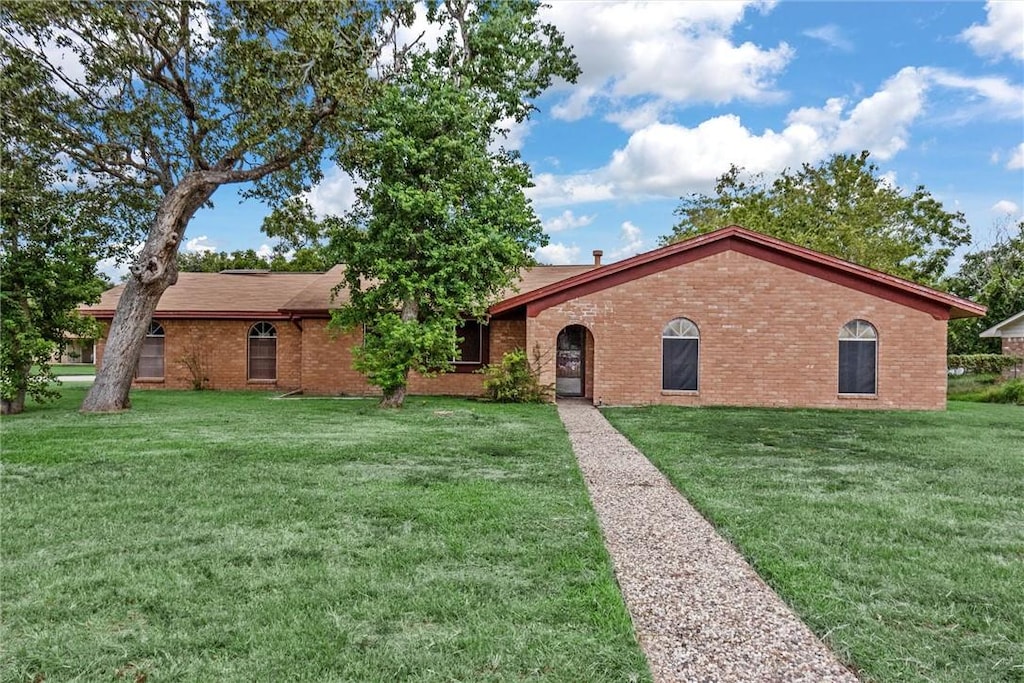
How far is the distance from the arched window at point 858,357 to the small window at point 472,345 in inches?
379

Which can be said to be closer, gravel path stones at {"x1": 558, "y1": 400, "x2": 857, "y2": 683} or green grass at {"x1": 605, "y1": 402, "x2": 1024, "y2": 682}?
gravel path stones at {"x1": 558, "y1": 400, "x2": 857, "y2": 683}

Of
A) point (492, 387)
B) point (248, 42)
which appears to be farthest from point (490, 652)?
point (248, 42)

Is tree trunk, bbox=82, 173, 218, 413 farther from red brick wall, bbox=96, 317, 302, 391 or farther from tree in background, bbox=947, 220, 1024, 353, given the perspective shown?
tree in background, bbox=947, 220, 1024, 353

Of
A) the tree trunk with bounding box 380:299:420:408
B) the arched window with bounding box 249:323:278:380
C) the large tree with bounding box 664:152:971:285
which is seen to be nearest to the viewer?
the tree trunk with bounding box 380:299:420:408

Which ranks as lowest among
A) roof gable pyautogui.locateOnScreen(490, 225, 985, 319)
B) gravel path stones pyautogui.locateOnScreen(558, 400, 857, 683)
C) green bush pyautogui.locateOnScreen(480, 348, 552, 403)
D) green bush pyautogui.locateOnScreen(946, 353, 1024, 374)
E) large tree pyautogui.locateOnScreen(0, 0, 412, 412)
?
gravel path stones pyautogui.locateOnScreen(558, 400, 857, 683)

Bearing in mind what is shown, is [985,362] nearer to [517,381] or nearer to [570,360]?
[570,360]

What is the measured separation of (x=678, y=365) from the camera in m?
15.8

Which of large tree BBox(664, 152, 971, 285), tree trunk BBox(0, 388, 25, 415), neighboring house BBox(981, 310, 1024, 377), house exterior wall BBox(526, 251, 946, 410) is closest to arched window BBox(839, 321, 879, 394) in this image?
house exterior wall BBox(526, 251, 946, 410)

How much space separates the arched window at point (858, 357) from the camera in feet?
50.4

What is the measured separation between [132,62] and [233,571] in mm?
13388

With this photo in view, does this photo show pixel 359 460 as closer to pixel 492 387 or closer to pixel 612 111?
pixel 492 387

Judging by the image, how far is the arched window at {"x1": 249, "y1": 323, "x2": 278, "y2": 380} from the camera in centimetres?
1986

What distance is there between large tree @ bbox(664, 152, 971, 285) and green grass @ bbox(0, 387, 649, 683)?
23753 millimetres

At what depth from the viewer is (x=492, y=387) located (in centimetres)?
1589
